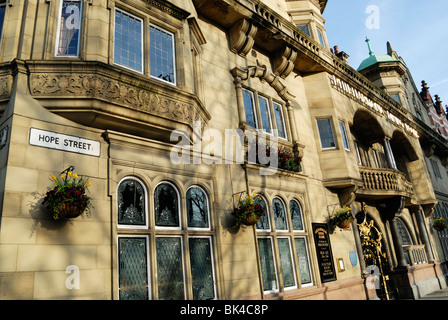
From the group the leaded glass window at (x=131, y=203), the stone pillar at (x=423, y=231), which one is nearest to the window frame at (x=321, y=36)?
the stone pillar at (x=423, y=231)

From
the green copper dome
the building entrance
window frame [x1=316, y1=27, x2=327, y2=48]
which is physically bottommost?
the building entrance

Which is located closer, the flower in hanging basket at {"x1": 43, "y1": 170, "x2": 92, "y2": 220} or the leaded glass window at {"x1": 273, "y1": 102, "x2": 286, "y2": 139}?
the flower in hanging basket at {"x1": 43, "y1": 170, "x2": 92, "y2": 220}

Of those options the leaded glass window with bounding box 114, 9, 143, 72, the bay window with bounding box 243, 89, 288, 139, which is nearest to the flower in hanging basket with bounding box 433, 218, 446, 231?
the bay window with bounding box 243, 89, 288, 139

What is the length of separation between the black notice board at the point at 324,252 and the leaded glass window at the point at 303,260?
0.46m

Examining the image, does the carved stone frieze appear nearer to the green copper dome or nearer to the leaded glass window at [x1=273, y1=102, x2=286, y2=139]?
the leaded glass window at [x1=273, y1=102, x2=286, y2=139]

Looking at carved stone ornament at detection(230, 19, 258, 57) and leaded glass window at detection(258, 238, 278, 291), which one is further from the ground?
carved stone ornament at detection(230, 19, 258, 57)

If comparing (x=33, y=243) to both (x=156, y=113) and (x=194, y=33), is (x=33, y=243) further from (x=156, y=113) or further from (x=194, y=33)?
(x=194, y=33)

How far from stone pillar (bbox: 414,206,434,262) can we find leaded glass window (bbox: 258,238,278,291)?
15.3 meters

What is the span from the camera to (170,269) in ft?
24.7

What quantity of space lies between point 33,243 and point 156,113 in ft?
12.3

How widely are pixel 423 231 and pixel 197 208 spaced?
18189mm

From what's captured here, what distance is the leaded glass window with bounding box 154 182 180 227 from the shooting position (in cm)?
782

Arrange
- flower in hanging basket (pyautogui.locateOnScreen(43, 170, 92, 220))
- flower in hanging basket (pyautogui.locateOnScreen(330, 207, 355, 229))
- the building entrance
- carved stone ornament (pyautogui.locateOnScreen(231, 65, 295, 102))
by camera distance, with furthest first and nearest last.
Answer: the building entrance
flower in hanging basket (pyautogui.locateOnScreen(330, 207, 355, 229))
carved stone ornament (pyautogui.locateOnScreen(231, 65, 295, 102))
flower in hanging basket (pyautogui.locateOnScreen(43, 170, 92, 220))

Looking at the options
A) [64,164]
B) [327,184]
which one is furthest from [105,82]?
[327,184]
